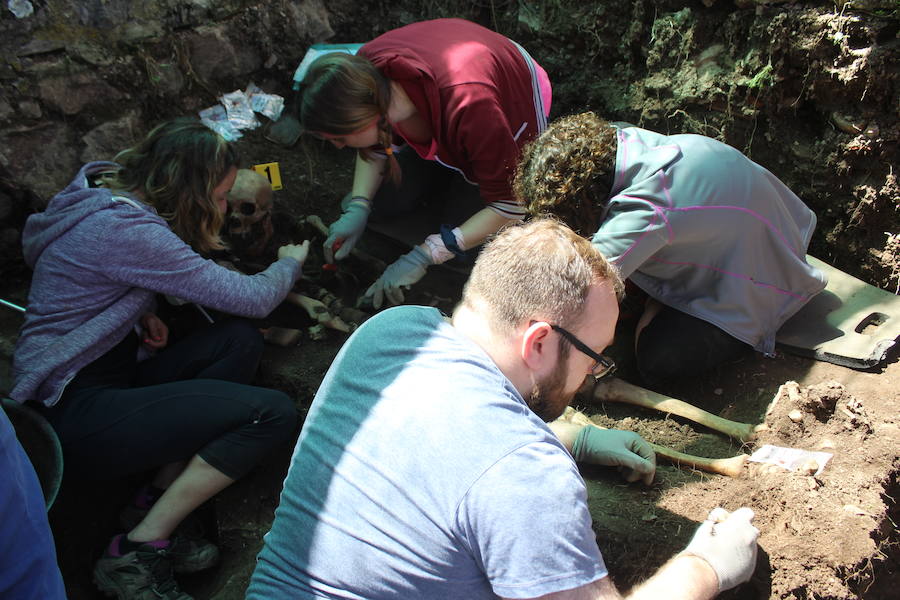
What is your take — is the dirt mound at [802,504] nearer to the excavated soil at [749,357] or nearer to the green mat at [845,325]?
the excavated soil at [749,357]

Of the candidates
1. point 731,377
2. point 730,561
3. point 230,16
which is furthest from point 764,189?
point 230,16

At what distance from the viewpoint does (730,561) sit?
65.7 inches

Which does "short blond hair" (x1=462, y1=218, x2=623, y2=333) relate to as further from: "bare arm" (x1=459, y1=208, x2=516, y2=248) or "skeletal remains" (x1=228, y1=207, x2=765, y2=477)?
"bare arm" (x1=459, y1=208, x2=516, y2=248)

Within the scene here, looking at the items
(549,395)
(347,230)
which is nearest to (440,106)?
(347,230)

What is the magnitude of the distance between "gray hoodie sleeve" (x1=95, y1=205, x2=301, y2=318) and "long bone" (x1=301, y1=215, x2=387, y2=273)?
1.10 metres

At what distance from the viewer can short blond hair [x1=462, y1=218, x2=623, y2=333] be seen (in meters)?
1.49

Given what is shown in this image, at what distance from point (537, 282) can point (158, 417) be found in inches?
62.1

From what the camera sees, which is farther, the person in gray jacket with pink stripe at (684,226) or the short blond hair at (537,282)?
the person in gray jacket with pink stripe at (684,226)

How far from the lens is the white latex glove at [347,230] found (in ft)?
11.6

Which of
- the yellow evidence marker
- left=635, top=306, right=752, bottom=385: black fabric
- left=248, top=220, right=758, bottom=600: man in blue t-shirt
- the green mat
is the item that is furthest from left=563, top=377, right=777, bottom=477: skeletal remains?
the yellow evidence marker

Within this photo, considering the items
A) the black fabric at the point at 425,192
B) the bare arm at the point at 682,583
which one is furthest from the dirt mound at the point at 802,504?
the black fabric at the point at 425,192

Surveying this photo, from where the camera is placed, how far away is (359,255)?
3.85 meters

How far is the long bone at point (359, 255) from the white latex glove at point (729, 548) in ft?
7.91

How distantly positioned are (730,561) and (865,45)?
258 cm
